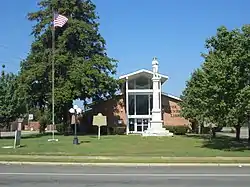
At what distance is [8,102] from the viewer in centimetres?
4684

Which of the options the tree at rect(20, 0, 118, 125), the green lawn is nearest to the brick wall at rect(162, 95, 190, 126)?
the tree at rect(20, 0, 118, 125)

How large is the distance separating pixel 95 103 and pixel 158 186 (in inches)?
1899

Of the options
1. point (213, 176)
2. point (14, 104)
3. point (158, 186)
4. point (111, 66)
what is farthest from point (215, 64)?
point (111, 66)

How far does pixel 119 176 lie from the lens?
14320 mm

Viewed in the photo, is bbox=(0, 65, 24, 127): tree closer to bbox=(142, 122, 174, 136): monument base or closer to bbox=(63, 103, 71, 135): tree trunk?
bbox=(63, 103, 71, 135): tree trunk

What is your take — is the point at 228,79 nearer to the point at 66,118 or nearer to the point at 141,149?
the point at 141,149

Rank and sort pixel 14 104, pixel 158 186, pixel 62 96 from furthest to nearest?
pixel 62 96
pixel 14 104
pixel 158 186

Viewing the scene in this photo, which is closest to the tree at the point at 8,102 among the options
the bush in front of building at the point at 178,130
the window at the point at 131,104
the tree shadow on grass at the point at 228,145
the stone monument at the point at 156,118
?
the stone monument at the point at 156,118

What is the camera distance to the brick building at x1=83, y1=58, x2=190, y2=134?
60.7 metres

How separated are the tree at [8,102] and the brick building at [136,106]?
15152 millimetres

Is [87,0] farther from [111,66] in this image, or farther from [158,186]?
[158,186]

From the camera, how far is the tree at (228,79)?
82.4ft

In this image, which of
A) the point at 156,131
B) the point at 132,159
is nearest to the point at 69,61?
the point at 156,131

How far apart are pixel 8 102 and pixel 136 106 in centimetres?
2053
